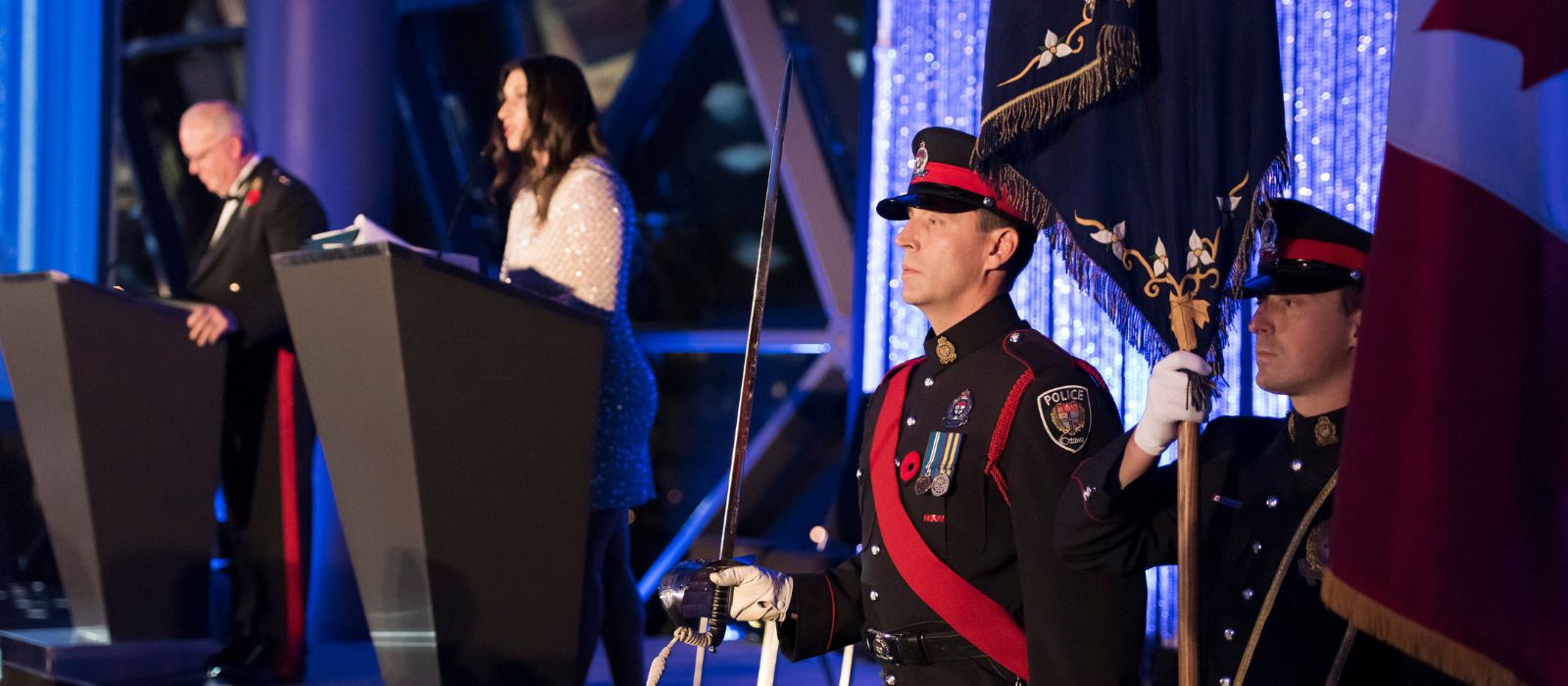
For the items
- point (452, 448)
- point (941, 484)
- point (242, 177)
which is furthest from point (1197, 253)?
point (242, 177)

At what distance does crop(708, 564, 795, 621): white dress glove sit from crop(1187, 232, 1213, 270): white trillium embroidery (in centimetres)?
64

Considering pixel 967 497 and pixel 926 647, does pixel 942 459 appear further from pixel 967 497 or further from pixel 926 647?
pixel 926 647

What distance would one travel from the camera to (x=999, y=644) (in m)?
1.73

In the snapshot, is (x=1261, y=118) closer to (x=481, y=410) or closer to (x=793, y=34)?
(x=481, y=410)

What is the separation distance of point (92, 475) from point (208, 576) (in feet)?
1.42

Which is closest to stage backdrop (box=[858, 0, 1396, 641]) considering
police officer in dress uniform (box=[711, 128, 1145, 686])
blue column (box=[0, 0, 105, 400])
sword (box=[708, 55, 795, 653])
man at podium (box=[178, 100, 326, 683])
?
police officer in dress uniform (box=[711, 128, 1145, 686])

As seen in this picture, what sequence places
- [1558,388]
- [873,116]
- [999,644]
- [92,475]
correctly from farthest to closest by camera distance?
[873,116], [92,475], [999,644], [1558,388]

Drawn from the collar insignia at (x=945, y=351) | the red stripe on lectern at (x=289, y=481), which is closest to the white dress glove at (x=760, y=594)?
the collar insignia at (x=945, y=351)

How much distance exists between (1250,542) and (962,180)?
57cm

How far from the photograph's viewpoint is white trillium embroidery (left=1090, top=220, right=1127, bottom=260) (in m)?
1.83

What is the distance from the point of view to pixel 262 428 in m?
3.54

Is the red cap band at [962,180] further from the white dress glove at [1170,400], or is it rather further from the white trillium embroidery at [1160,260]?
the white dress glove at [1170,400]

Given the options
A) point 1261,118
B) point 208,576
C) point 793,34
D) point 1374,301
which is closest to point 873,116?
point 793,34

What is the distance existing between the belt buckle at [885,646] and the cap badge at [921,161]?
59cm
